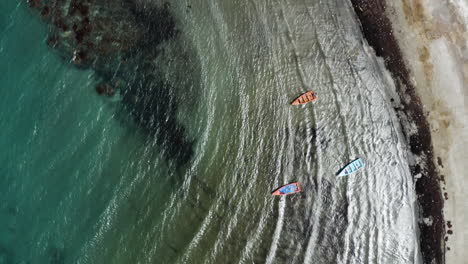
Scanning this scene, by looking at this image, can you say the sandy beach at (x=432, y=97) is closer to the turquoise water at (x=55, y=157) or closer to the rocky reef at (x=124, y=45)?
the rocky reef at (x=124, y=45)

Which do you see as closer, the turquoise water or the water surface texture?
the water surface texture

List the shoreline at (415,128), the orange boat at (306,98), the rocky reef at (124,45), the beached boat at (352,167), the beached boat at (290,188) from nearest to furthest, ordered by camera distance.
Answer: the shoreline at (415,128) < the beached boat at (352,167) < the beached boat at (290,188) < the orange boat at (306,98) < the rocky reef at (124,45)

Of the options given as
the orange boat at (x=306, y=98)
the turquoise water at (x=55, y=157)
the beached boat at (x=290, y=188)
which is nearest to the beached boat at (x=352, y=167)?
the beached boat at (x=290, y=188)

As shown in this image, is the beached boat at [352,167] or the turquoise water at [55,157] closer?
the beached boat at [352,167]

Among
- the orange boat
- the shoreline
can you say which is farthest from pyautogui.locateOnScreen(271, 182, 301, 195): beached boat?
the shoreline

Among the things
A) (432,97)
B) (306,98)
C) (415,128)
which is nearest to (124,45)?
(306,98)

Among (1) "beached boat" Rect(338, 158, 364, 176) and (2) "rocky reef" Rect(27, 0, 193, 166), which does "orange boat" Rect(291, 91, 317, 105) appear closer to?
(1) "beached boat" Rect(338, 158, 364, 176)
